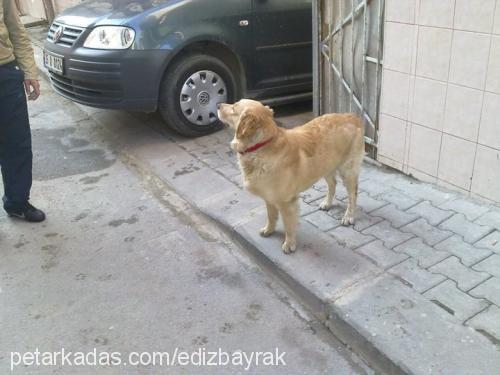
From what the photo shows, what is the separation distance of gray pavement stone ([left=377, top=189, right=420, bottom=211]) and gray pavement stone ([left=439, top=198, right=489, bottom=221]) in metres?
0.23

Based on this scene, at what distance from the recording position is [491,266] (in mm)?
2971

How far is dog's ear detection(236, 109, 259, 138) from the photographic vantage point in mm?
2797

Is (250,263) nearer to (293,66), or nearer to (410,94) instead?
(410,94)

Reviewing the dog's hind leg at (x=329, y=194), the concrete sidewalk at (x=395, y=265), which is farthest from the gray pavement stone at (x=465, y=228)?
the dog's hind leg at (x=329, y=194)

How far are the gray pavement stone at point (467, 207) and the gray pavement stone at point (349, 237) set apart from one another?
2.38 ft

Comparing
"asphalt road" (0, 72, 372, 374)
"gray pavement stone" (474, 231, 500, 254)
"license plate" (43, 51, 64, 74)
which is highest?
"license plate" (43, 51, 64, 74)

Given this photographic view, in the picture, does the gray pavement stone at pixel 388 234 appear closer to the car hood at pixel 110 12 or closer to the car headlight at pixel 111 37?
the car headlight at pixel 111 37

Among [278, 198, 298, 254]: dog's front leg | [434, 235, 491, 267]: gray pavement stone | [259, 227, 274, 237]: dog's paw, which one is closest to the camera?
[434, 235, 491, 267]: gray pavement stone

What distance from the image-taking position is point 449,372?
2.30m

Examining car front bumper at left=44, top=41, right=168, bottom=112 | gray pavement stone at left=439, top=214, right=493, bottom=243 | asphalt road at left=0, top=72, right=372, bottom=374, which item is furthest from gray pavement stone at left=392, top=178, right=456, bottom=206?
car front bumper at left=44, top=41, right=168, bottom=112

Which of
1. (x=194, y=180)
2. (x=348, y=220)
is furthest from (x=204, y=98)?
(x=348, y=220)

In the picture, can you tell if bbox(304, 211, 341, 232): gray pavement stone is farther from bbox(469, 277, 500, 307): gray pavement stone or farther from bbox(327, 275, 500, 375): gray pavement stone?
bbox(469, 277, 500, 307): gray pavement stone

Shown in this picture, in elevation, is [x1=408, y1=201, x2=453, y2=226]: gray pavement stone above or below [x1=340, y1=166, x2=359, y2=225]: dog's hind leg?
below

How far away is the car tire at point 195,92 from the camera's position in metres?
5.23
